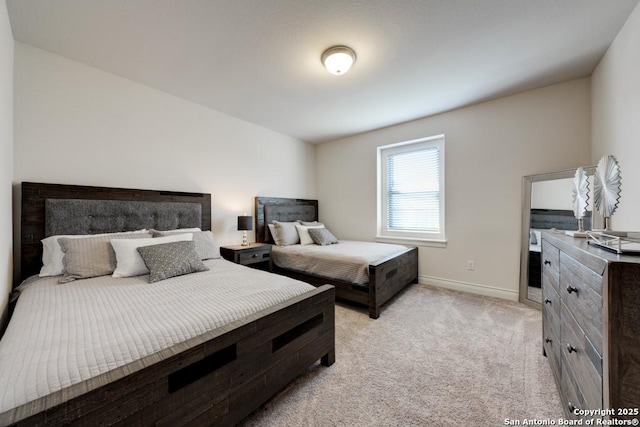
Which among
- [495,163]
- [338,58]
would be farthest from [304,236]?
[495,163]

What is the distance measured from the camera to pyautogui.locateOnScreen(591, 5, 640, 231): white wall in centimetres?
170

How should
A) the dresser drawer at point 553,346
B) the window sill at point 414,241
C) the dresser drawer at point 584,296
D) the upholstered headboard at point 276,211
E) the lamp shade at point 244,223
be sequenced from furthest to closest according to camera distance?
the upholstered headboard at point 276,211
the window sill at point 414,241
the lamp shade at point 244,223
the dresser drawer at point 553,346
the dresser drawer at point 584,296

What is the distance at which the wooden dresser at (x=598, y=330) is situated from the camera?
0.73 meters

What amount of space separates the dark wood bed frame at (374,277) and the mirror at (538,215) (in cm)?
125

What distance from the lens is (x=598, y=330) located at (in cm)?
84

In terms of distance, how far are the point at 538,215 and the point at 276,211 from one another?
341 cm

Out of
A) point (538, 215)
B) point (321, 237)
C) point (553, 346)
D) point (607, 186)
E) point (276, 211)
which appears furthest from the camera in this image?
point (276, 211)

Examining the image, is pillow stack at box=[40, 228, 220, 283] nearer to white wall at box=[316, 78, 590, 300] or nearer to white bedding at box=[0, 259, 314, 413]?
white bedding at box=[0, 259, 314, 413]

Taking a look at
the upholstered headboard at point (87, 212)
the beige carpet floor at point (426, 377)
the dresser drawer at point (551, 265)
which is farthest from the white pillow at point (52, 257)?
the dresser drawer at point (551, 265)

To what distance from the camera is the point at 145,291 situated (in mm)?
1551

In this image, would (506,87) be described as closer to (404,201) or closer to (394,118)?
(394,118)

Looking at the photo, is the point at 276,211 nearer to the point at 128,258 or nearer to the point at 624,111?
the point at 128,258

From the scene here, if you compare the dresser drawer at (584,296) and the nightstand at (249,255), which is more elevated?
the dresser drawer at (584,296)

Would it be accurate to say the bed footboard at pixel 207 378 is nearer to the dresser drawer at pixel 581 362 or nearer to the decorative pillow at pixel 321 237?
the dresser drawer at pixel 581 362
